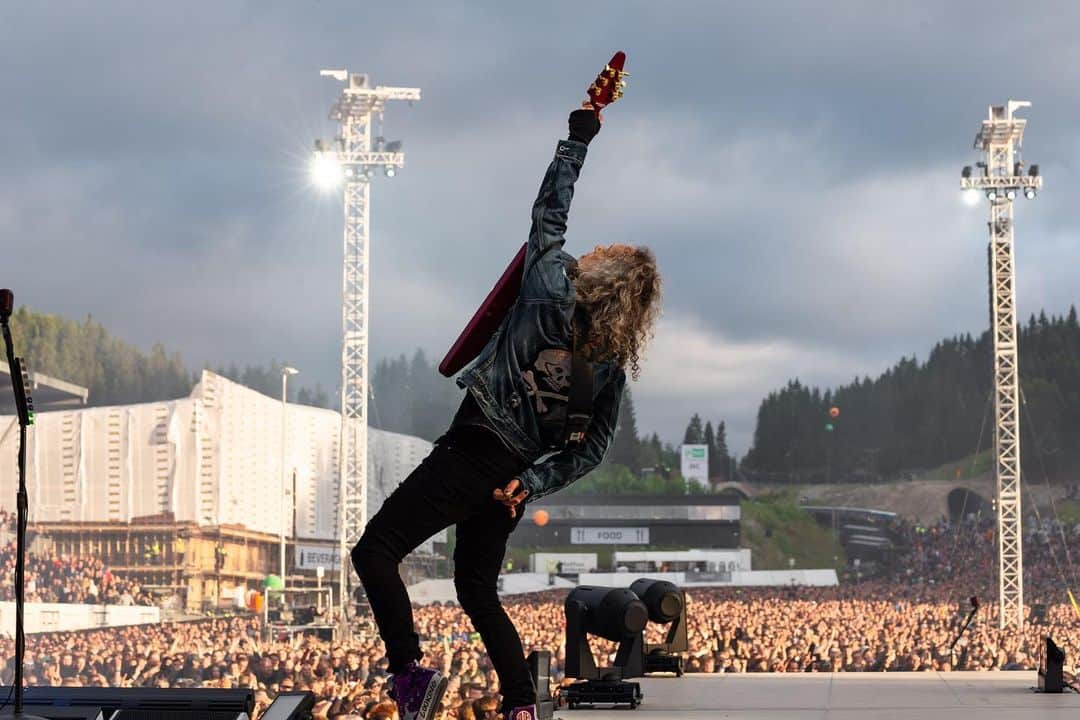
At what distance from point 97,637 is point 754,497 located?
36686mm

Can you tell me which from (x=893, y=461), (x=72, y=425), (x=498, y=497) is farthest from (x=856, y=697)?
(x=893, y=461)

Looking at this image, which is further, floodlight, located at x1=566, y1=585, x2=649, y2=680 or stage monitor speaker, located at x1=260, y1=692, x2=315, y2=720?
floodlight, located at x1=566, y1=585, x2=649, y2=680

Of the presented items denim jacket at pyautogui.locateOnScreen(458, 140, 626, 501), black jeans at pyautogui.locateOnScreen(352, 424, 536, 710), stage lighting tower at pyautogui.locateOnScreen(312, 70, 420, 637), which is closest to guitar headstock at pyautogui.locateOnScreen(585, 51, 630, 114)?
denim jacket at pyautogui.locateOnScreen(458, 140, 626, 501)

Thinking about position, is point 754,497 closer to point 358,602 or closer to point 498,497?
point 358,602

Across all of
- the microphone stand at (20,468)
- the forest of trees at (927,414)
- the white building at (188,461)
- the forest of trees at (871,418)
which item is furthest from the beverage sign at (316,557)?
the forest of trees at (927,414)

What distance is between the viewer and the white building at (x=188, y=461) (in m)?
22.0

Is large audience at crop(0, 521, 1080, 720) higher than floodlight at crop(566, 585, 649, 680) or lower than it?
lower

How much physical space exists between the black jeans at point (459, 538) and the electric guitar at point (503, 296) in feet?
0.58

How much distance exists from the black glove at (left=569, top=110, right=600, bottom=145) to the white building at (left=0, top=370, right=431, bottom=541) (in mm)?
18682

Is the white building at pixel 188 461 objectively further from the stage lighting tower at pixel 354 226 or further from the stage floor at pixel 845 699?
the stage floor at pixel 845 699

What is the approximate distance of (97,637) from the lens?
17.5m

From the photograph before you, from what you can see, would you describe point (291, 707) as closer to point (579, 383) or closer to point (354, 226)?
point (579, 383)

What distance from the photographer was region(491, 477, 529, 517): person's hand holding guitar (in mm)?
2449

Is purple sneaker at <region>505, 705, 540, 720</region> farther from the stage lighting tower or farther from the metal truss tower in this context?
the metal truss tower
